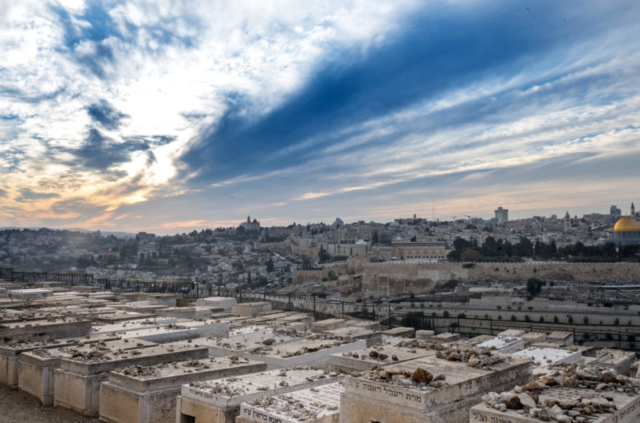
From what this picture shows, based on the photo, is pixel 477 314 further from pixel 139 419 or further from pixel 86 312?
pixel 139 419

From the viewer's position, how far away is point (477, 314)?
3119 centimetres

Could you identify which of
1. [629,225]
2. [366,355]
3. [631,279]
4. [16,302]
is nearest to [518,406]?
[366,355]

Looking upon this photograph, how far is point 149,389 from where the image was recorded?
17.3 feet

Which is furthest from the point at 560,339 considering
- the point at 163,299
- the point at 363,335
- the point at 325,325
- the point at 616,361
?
the point at 163,299

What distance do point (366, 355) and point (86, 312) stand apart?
23.7 feet

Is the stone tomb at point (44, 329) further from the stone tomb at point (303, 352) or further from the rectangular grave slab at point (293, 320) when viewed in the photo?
the rectangular grave slab at point (293, 320)

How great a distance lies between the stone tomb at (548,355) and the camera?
6.11m

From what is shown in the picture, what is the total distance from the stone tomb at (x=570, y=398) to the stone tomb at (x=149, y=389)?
3375 mm

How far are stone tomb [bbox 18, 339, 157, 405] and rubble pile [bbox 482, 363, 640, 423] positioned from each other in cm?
525

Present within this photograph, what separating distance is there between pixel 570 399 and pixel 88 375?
5.20m

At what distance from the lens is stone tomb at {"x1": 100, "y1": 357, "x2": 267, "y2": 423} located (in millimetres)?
5234

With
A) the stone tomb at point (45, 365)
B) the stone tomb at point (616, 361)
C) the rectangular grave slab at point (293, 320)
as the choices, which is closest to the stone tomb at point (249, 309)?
the rectangular grave slab at point (293, 320)

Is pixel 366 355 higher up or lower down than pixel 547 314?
higher up

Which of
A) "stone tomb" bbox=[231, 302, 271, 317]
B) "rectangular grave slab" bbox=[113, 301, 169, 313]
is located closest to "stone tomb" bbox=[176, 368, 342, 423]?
"rectangular grave slab" bbox=[113, 301, 169, 313]
